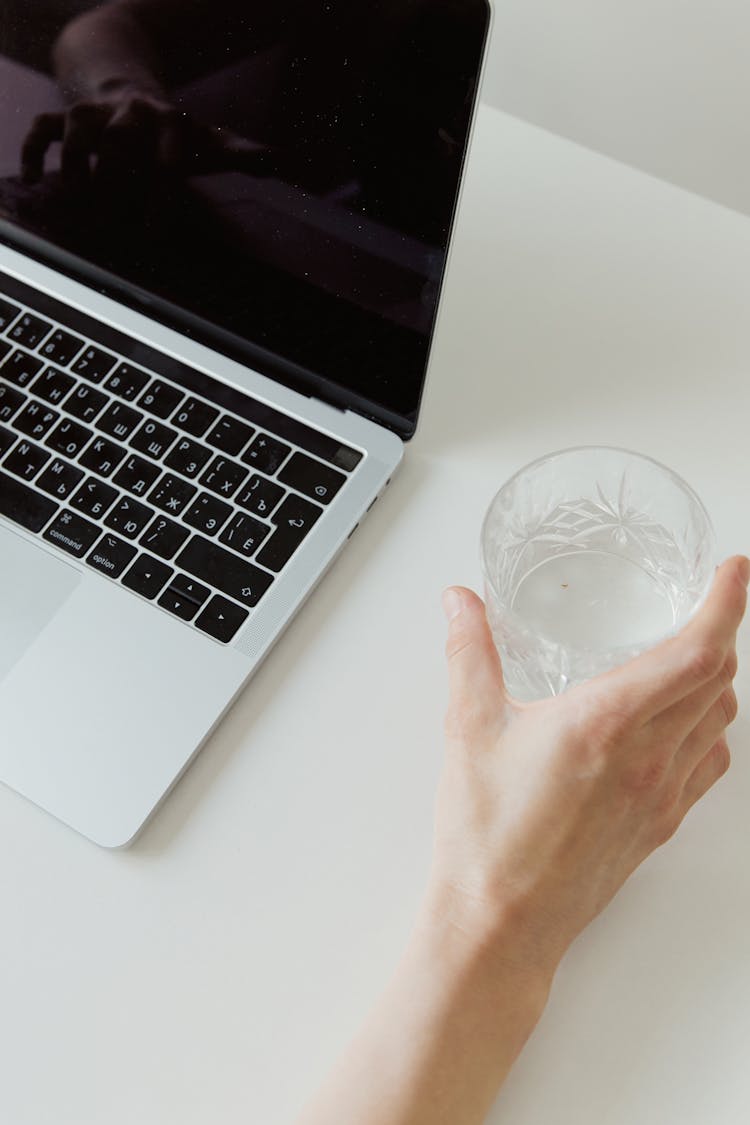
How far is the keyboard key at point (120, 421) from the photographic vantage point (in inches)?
25.4

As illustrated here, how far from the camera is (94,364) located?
67 centimetres

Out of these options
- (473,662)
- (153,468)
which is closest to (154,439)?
(153,468)

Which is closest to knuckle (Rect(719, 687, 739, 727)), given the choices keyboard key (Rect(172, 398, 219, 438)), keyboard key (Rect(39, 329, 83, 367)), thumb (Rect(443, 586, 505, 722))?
thumb (Rect(443, 586, 505, 722))

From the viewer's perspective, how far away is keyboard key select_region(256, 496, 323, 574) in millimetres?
604

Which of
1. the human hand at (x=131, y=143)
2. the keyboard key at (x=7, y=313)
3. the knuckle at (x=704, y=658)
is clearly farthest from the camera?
the keyboard key at (x=7, y=313)

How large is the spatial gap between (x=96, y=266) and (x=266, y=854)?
38 cm

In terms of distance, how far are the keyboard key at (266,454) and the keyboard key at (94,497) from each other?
0.08 meters

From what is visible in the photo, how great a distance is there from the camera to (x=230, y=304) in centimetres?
64

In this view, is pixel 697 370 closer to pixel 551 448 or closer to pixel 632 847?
pixel 551 448

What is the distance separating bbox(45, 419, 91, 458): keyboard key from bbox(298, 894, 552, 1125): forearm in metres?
0.34

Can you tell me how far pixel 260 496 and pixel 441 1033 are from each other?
0.30m

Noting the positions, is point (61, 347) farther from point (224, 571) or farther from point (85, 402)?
point (224, 571)

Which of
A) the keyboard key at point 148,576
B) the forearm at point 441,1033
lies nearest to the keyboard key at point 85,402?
the keyboard key at point 148,576

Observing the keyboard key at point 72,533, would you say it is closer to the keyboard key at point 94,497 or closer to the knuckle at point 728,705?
the keyboard key at point 94,497
